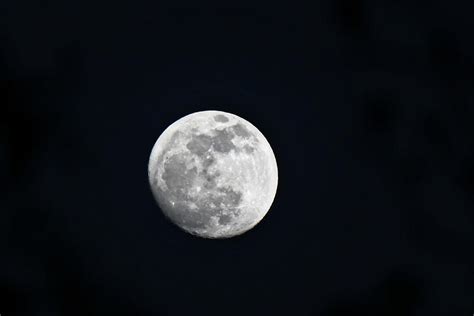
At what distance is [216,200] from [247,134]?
153 centimetres

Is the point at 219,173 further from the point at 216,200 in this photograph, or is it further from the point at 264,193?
the point at 264,193

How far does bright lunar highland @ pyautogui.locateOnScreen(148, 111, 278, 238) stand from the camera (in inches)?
430

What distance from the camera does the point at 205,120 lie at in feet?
37.8

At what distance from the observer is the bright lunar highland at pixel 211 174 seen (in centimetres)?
1092

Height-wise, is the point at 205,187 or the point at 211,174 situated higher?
the point at 211,174

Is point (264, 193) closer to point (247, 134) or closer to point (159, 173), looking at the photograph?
point (247, 134)

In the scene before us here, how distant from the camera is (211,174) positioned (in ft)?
35.6

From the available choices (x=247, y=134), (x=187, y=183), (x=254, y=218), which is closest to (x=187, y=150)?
(x=187, y=183)

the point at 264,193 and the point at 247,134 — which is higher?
the point at 247,134

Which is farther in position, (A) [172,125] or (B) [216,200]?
(A) [172,125]

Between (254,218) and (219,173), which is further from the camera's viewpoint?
(254,218)

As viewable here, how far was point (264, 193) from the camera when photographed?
11680mm

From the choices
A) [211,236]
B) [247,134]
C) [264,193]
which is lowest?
[211,236]

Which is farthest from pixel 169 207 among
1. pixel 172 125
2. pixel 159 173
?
pixel 172 125
